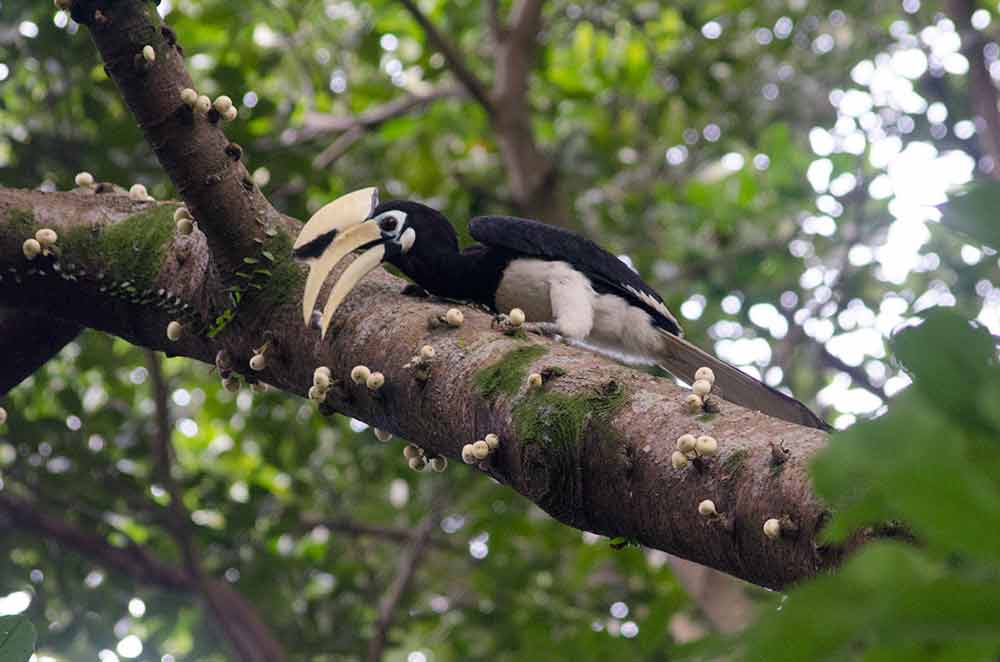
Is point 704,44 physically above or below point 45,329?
below

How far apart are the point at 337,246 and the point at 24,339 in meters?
0.79

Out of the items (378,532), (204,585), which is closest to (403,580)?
(378,532)

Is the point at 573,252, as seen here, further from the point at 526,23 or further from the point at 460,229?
the point at 526,23

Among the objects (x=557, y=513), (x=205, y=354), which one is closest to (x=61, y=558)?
(x=205, y=354)

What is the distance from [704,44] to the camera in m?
6.02

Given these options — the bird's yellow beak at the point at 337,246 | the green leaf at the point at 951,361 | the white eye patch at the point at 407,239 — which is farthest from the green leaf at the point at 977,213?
the white eye patch at the point at 407,239

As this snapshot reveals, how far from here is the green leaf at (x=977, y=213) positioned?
764mm

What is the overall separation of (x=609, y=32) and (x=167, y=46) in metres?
3.82

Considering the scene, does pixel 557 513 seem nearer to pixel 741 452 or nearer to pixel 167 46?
pixel 741 452

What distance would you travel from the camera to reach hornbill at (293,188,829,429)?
3064mm

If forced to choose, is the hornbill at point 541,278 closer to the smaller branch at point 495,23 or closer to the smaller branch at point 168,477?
the smaller branch at point 168,477

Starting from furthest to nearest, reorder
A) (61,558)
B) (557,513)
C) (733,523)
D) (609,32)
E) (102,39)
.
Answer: (609,32) < (61,558) < (102,39) < (557,513) < (733,523)

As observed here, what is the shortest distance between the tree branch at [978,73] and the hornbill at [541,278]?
7.69 ft

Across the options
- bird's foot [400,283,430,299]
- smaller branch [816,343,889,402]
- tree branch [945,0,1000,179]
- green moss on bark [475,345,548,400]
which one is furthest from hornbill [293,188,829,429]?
smaller branch [816,343,889,402]
